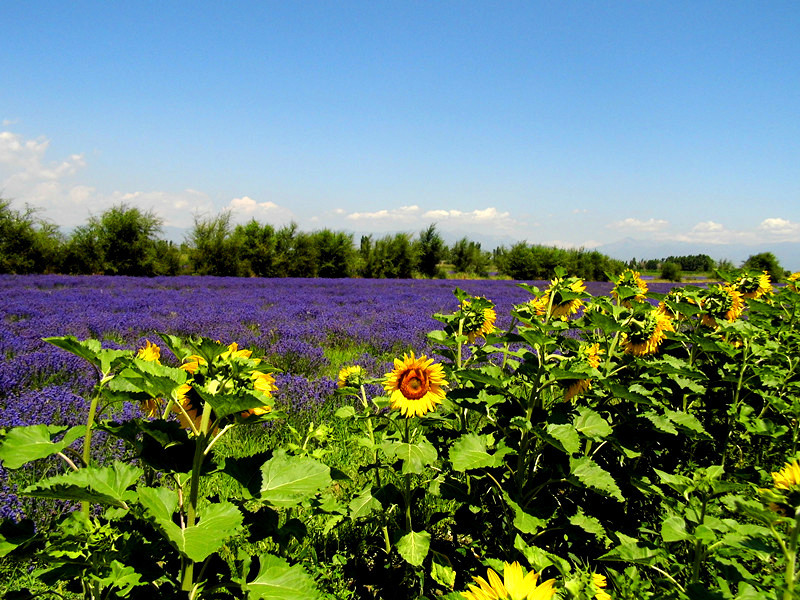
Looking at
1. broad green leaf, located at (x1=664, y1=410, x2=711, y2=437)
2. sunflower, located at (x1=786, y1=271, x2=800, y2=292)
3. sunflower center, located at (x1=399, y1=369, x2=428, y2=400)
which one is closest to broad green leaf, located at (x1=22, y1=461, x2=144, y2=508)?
sunflower center, located at (x1=399, y1=369, x2=428, y2=400)

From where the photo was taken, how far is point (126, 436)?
1008 millimetres

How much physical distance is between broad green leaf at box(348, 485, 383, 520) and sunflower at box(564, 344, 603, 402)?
0.83 metres

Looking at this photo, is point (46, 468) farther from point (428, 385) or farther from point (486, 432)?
point (486, 432)

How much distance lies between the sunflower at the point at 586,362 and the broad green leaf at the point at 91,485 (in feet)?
4.61

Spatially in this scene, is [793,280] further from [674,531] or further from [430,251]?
[430,251]

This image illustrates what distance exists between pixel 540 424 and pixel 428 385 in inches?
16.1

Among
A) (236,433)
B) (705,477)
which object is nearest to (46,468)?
(236,433)

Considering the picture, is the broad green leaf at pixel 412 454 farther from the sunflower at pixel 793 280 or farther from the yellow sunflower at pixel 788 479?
the sunflower at pixel 793 280

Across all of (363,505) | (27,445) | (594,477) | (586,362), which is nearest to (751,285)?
Answer: (586,362)

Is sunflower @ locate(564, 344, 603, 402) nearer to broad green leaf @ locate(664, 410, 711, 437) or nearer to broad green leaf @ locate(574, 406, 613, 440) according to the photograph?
broad green leaf @ locate(574, 406, 613, 440)

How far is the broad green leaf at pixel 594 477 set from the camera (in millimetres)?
1356

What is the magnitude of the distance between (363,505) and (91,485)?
91cm

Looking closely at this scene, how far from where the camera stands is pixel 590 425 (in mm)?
1506

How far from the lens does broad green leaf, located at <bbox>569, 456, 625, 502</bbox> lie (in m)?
1.36
